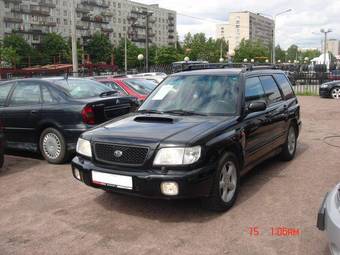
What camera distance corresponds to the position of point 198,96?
559 centimetres

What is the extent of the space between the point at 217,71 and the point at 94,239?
A: 2.95 meters

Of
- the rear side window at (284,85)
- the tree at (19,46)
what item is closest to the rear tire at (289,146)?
the rear side window at (284,85)

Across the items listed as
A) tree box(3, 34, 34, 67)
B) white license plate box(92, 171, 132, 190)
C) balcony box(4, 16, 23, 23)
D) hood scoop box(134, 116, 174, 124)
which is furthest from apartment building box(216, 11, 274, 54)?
white license plate box(92, 171, 132, 190)

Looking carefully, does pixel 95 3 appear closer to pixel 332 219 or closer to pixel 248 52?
pixel 248 52

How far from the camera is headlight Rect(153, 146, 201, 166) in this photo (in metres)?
4.38

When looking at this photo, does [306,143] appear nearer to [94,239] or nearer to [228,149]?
[228,149]

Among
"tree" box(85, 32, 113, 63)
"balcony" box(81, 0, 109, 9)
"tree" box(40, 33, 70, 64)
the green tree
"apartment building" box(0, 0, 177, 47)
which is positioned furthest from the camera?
"balcony" box(81, 0, 109, 9)

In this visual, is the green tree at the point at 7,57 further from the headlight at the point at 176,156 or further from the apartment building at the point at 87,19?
the headlight at the point at 176,156

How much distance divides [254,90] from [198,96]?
90cm

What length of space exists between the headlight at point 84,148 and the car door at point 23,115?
2650mm

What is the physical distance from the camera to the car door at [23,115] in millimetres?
7570

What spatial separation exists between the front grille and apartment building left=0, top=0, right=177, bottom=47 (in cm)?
8961
